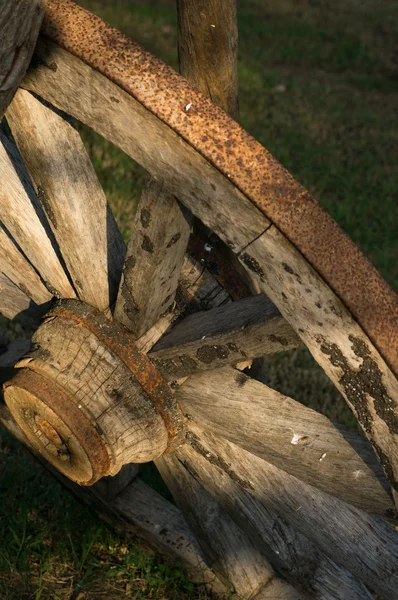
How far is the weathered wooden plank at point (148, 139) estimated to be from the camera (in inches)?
60.2

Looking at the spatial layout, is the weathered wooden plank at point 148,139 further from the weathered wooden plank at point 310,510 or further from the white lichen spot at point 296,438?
the weathered wooden plank at point 310,510

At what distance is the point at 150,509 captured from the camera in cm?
299

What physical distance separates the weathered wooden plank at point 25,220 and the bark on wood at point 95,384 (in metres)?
0.15

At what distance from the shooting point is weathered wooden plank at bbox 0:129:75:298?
2043 millimetres

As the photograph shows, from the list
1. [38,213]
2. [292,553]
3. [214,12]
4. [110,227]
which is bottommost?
[292,553]

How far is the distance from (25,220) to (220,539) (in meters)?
1.34

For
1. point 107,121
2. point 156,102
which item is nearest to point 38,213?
point 107,121

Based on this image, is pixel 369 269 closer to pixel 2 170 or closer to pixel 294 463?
pixel 294 463

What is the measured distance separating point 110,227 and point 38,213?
0.23m

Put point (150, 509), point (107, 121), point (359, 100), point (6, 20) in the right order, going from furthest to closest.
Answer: point (359, 100)
point (150, 509)
point (107, 121)
point (6, 20)

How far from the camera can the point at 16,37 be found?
146 centimetres

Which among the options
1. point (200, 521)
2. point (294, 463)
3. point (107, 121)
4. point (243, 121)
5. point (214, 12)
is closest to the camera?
point (107, 121)

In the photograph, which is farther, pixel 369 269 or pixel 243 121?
pixel 243 121

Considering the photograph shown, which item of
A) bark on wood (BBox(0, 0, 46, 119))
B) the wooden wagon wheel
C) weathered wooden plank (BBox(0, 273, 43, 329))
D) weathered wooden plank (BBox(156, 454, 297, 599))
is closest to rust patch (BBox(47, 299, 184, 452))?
the wooden wagon wheel
